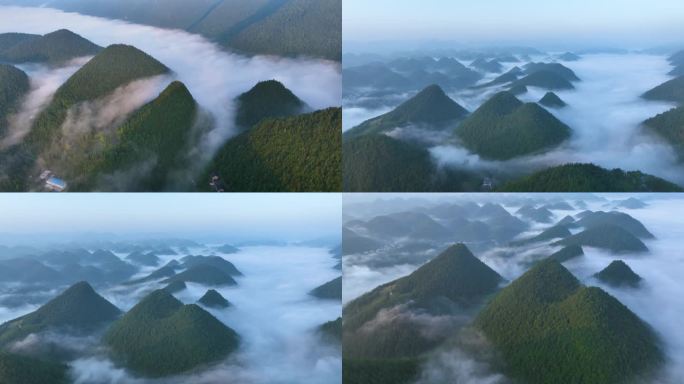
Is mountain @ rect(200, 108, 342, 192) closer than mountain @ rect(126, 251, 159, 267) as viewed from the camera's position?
Yes

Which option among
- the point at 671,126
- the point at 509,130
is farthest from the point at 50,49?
the point at 671,126

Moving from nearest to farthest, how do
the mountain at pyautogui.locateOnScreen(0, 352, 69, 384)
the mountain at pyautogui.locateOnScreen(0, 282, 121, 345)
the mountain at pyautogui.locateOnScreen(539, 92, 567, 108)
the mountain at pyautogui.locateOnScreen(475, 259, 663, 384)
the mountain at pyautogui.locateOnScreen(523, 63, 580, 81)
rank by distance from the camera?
1. the mountain at pyautogui.locateOnScreen(475, 259, 663, 384)
2. the mountain at pyautogui.locateOnScreen(0, 352, 69, 384)
3. the mountain at pyautogui.locateOnScreen(0, 282, 121, 345)
4. the mountain at pyautogui.locateOnScreen(539, 92, 567, 108)
5. the mountain at pyautogui.locateOnScreen(523, 63, 580, 81)

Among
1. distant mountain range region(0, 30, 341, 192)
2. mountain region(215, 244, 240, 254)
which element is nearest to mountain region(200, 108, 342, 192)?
distant mountain range region(0, 30, 341, 192)

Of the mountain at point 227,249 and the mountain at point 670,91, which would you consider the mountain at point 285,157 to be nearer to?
the mountain at point 227,249

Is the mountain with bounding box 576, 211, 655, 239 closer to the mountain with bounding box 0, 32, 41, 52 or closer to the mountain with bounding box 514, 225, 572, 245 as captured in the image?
the mountain with bounding box 514, 225, 572, 245

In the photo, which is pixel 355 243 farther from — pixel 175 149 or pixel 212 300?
pixel 175 149
